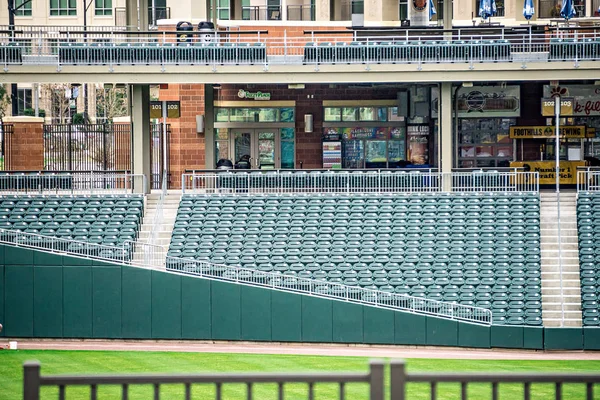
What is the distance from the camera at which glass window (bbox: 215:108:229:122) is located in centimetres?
4153

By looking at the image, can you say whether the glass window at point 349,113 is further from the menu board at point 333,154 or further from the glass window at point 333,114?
the menu board at point 333,154

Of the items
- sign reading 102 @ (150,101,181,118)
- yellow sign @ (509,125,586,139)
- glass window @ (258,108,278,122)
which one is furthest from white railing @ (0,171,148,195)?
yellow sign @ (509,125,586,139)

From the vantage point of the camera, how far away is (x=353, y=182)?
32500 millimetres

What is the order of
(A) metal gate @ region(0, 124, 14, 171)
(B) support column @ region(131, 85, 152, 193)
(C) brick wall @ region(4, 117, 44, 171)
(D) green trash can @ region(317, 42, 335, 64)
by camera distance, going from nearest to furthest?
(D) green trash can @ region(317, 42, 335, 64) < (B) support column @ region(131, 85, 152, 193) < (A) metal gate @ region(0, 124, 14, 171) < (C) brick wall @ region(4, 117, 44, 171)

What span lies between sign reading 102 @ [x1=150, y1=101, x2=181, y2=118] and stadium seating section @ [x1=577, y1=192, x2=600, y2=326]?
14.4 metres

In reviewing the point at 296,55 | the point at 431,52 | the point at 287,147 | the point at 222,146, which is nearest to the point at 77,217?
the point at 296,55

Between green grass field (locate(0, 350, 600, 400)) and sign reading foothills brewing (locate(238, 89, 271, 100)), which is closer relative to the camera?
green grass field (locate(0, 350, 600, 400))

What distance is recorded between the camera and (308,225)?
30.4 metres

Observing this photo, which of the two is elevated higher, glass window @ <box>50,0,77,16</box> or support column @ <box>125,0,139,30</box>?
glass window @ <box>50,0,77,16</box>

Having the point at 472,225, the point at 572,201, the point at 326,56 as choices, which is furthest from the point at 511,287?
the point at 326,56

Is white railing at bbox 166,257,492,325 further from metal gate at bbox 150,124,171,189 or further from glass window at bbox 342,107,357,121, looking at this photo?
glass window at bbox 342,107,357,121

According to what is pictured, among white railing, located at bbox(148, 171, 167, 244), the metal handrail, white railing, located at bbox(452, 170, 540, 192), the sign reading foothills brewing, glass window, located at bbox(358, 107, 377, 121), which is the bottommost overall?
white railing, located at bbox(148, 171, 167, 244)

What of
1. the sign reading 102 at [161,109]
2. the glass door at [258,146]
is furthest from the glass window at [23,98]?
the sign reading 102 at [161,109]

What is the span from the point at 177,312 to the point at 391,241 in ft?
21.6
